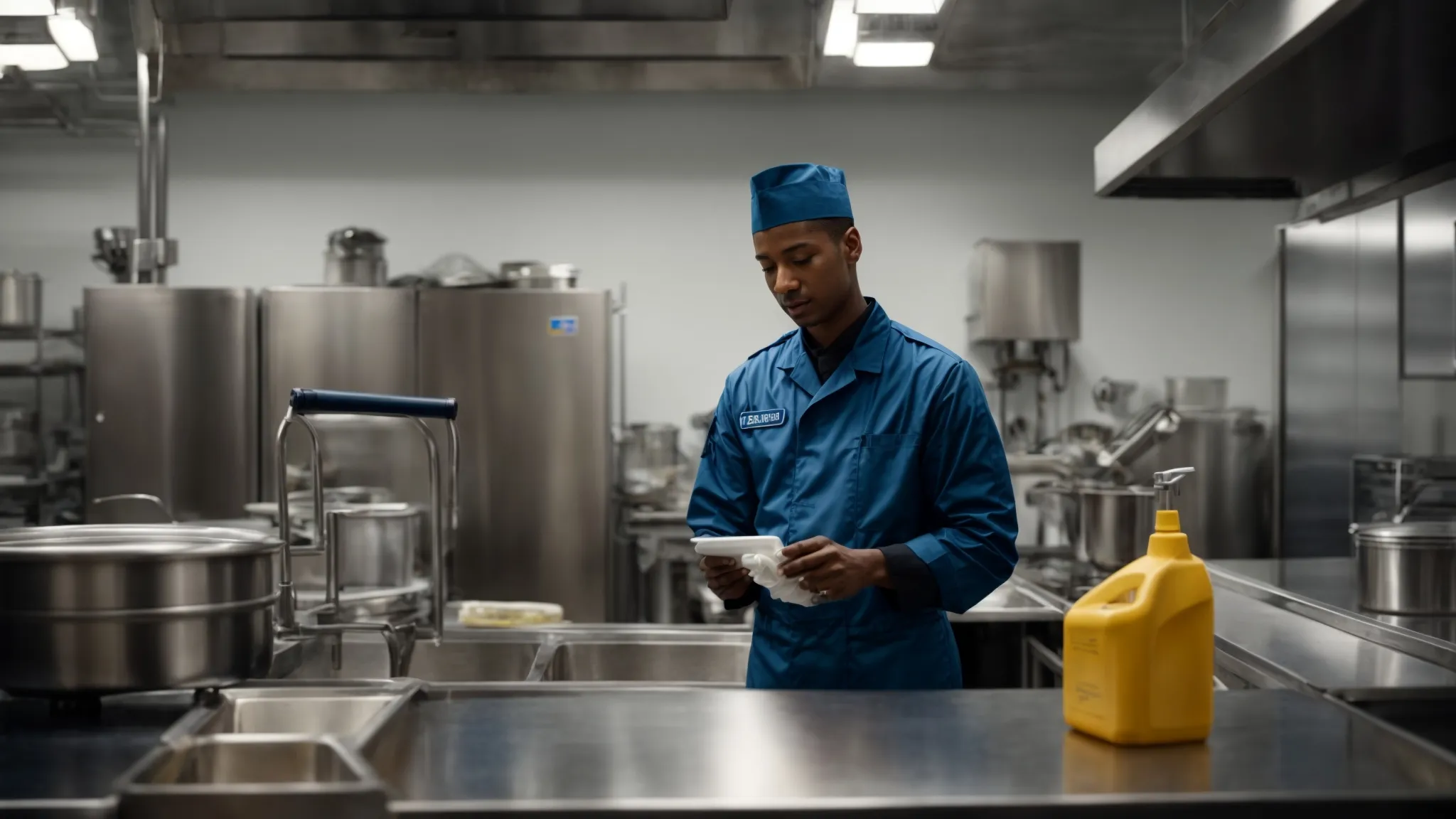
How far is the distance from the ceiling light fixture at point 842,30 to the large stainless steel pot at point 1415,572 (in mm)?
1560

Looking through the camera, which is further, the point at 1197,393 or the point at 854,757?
the point at 1197,393

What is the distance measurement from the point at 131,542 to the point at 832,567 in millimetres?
959

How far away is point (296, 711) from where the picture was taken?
54.7 inches

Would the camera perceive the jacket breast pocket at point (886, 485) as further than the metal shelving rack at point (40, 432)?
No

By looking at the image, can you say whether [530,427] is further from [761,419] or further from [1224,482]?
[1224,482]

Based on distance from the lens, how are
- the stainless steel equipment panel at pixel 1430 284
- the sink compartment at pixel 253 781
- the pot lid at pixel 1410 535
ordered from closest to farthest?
the sink compartment at pixel 253 781
the pot lid at pixel 1410 535
the stainless steel equipment panel at pixel 1430 284

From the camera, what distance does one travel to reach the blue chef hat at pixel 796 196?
179cm

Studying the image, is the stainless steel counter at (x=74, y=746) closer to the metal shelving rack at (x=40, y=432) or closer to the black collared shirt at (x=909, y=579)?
the black collared shirt at (x=909, y=579)

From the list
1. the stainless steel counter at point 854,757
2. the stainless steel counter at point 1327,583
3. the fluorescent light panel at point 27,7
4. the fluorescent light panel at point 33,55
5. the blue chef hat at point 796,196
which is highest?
the fluorescent light panel at point 33,55

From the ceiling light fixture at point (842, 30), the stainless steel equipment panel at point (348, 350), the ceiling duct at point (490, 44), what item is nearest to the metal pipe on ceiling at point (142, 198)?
the ceiling duct at point (490, 44)

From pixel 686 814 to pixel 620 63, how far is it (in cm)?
361

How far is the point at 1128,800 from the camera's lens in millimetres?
1006

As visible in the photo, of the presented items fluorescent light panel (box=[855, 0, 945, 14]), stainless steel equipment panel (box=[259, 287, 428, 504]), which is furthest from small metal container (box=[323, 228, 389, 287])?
fluorescent light panel (box=[855, 0, 945, 14])

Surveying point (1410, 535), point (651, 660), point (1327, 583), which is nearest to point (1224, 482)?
point (1327, 583)
